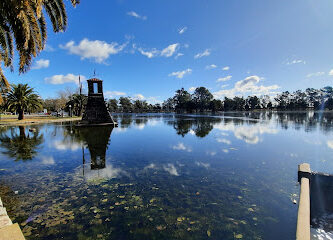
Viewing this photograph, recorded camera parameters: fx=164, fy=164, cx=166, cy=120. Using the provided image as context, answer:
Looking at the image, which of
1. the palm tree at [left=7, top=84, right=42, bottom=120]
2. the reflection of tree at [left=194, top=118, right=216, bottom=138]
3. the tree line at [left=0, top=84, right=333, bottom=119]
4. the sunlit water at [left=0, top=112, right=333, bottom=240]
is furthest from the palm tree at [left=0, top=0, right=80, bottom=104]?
the tree line at [left=0, top=84, right=333, bottom=119]

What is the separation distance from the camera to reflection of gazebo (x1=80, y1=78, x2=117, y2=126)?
27172 millimetres

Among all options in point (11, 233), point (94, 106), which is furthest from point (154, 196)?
point (94, 106)

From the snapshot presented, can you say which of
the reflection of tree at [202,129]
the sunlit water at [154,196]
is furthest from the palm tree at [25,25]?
the reflection of tree at [202,129]

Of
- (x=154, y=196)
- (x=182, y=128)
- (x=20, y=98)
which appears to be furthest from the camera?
(x=20, y=98)

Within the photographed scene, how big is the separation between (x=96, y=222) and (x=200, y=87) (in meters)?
115

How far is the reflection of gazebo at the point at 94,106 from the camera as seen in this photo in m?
27.2

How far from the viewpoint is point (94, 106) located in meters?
27.5

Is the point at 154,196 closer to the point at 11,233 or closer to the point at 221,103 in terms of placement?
the point at 11,233

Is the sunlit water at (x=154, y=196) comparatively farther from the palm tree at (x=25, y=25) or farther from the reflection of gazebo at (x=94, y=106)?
the reflection of gazebo at (x=94, y=106)

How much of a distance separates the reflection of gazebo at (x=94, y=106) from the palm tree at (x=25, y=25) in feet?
54.9

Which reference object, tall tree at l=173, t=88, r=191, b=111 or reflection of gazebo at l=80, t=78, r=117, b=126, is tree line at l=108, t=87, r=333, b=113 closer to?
tall tree at l=173, t=88, r=191, b=111

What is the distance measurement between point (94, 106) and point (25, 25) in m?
21.3

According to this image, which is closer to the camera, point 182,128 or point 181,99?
point 182,128

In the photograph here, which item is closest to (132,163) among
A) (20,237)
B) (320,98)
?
(20,237)
